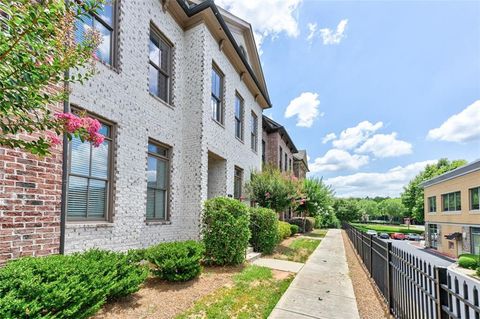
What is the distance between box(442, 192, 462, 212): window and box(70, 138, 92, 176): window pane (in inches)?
1200

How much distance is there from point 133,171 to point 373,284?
678 centimetres

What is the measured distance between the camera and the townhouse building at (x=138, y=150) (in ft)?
14.4

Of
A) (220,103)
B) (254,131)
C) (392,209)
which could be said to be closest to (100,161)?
(220,103)

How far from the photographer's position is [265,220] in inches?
405

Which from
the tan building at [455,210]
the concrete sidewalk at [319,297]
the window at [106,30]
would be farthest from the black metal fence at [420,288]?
the tan building at [455,210]

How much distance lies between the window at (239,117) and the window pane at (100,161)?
24.3 ft

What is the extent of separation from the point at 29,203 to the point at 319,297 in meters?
5.39

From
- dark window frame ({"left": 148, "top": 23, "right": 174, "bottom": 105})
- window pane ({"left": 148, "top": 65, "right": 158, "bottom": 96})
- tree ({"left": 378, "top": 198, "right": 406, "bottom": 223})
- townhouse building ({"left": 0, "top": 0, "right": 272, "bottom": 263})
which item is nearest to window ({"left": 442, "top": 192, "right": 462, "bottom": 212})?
townhouse building ({"left": 0, "top": 0, "right": 272, "bottom": 263})

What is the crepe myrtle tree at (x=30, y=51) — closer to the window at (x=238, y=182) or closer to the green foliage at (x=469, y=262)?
the window at (x=238, y=182)

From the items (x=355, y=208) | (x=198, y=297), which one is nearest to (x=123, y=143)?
(x=198, y=297)

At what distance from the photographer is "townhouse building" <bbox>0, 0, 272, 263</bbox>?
14.4 ft

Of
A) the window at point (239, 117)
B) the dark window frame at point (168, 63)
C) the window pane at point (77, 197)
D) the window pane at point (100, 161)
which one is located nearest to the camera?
the window pane at point (77, 197)

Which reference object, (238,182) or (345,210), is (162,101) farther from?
(345,210)

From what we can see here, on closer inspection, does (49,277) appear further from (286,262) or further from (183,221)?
(286,262)
